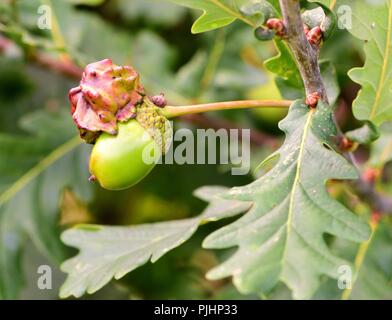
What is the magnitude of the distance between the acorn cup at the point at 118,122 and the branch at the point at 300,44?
0.73 ft

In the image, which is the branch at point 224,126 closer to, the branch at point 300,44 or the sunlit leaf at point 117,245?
the sunlit leaf at point 117,245

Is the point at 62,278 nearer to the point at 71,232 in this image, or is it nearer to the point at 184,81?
the point at 71,232

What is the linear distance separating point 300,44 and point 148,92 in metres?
1.01

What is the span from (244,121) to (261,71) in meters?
0.16

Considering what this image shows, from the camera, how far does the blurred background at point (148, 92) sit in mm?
1855

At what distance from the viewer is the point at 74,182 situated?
1.96 metres

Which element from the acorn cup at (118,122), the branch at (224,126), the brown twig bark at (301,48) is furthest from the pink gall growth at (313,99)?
the branch at (224,126)

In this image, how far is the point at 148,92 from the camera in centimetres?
205

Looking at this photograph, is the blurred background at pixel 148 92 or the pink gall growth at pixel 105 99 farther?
the blurred background at pixel 148 92

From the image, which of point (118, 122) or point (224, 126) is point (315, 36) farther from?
point (224, 126)

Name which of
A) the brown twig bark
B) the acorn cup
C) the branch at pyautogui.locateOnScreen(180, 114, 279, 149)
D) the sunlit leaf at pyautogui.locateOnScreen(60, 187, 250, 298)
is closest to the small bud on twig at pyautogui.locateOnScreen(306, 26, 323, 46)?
the brown twig bark

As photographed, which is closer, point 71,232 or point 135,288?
point 71,232

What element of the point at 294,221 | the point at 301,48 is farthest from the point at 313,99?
the point at 294,221

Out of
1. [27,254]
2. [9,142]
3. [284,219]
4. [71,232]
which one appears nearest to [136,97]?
[284,219]
